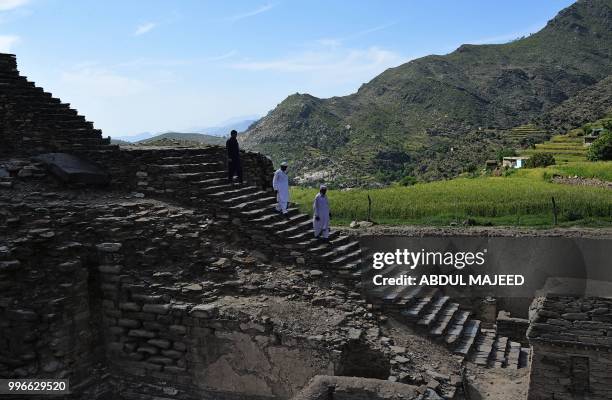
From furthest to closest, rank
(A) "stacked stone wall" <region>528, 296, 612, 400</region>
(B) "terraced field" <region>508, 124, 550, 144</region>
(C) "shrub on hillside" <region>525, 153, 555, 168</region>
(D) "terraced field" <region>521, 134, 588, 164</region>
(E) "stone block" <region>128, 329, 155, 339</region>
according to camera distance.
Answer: (B) "terraced field" <region>508, 124, 550, 144</region>
(D) "terraced field" <region>521, 134, 588, 164</region>
(C) "shrub on hillside" <region>525, 153, 555, 168</region>
(E) "stone block" <region>128, 329, 155, 339</region>
(A) "stacked stone wall" <region>528, 296, 612, 400</region>

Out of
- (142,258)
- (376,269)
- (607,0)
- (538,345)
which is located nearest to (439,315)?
(376,269)

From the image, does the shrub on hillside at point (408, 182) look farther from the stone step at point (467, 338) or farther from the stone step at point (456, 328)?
the stone step at point (467, 338)

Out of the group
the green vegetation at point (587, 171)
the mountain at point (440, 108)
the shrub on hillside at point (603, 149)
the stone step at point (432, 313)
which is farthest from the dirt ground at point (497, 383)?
the mountain at point (440, 108)

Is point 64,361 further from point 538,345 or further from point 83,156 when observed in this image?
point 538,345

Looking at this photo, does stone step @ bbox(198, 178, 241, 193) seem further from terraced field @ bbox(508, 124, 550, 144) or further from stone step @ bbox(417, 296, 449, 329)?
terraced field @ bbox(508, 124, 550, 144)

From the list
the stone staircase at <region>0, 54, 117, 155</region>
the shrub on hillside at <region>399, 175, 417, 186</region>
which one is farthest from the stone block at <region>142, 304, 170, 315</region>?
the shrub on hillside at <region>399, 175, 417, 186</region>

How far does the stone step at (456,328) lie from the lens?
937 centimetres

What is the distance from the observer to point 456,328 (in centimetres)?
1004

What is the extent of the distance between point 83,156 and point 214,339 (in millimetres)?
4953

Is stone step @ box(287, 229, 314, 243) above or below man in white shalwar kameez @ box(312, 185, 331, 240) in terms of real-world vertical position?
below

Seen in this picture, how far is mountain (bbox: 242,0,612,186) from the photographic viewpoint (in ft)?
189

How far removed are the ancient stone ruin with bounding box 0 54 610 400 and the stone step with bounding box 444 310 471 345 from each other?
37mm

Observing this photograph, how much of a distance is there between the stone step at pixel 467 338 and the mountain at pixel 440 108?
38377 millimetres

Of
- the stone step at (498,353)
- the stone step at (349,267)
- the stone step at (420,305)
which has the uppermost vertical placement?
the stone step at (349,267)
